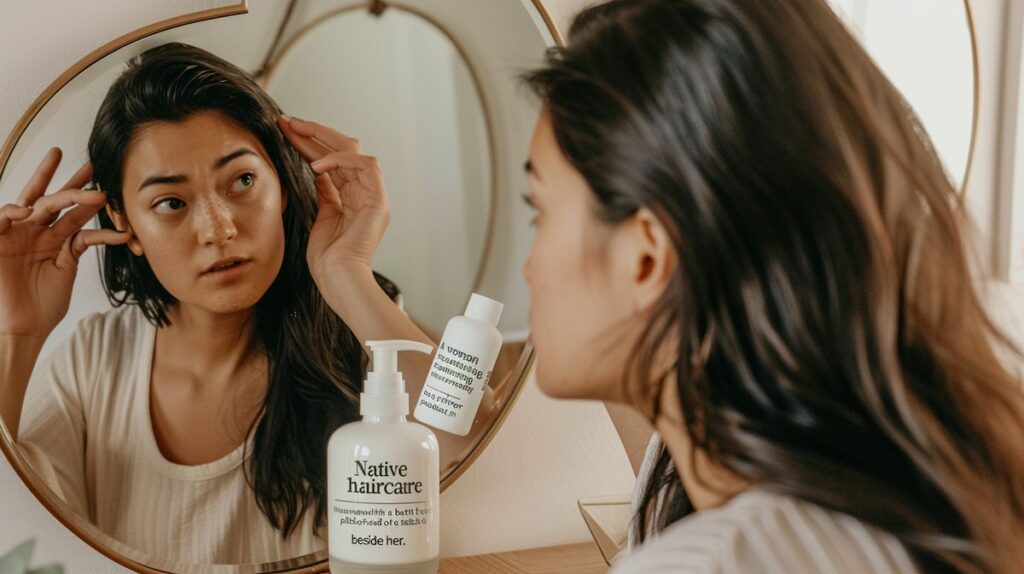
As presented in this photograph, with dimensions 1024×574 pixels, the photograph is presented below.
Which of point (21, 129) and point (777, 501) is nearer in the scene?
point (777, 501)

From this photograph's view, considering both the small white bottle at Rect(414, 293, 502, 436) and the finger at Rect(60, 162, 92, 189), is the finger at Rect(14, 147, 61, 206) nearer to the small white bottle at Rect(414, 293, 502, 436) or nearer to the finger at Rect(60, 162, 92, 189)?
the finger at Rect(60, 162, 92, 189)

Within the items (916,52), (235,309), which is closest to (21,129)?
(235,309)

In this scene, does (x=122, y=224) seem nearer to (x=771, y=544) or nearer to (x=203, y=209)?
(x=203, y=209)

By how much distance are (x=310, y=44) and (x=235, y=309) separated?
0.19m

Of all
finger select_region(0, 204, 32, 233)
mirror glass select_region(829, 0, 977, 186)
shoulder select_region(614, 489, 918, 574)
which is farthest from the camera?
mirror glass select_region(829, 0, 977, 186)

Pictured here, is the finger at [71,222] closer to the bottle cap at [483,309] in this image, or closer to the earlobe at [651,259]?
the bottle cap at [483,309]

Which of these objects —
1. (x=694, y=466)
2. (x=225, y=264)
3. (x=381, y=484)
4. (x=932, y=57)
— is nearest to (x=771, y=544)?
(x=694, y=466)

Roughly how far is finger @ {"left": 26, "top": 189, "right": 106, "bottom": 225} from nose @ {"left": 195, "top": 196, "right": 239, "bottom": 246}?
0.23 feet

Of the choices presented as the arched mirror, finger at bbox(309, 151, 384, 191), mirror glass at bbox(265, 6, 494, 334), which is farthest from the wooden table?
finger at bbox(309, 151, 384, 191)

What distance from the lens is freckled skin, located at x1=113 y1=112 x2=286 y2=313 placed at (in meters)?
0.66

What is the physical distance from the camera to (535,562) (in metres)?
0.81

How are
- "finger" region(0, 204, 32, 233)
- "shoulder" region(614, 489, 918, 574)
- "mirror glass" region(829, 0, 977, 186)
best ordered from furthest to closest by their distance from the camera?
"mirror glass" region(829, 0, 977, 186), "finger" region(0, 204, 32, 233), "shoulder" region(614, 489, 918, 574)

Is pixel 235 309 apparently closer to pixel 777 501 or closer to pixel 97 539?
pixel 97 539

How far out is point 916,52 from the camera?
95 cm
